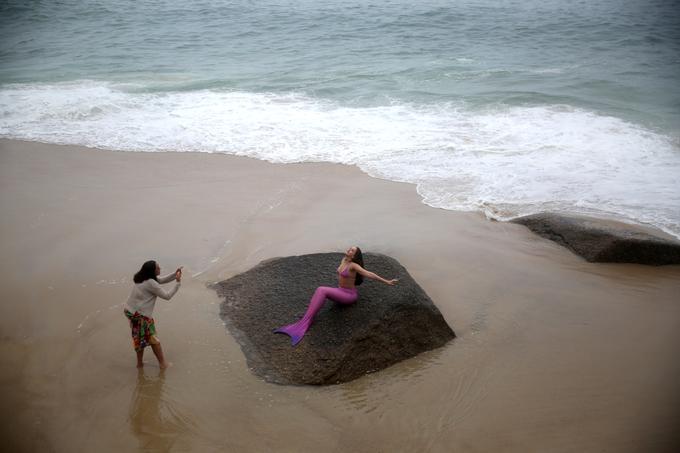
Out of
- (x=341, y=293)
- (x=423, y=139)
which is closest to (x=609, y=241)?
(x=341, y=293)

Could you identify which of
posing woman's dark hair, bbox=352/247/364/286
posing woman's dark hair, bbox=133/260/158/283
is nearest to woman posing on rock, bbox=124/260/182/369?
posing woman's dark hair, bbox=133/260/158/283

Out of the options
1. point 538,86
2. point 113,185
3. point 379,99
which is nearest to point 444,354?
point 113,185

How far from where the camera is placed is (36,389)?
572 centimetres

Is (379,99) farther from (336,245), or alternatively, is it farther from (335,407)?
(335,407)

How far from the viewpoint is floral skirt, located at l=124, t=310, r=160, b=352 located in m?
5.74

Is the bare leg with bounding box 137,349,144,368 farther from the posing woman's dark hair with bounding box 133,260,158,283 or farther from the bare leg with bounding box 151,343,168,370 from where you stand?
the posing woman's dark hair with bounding box 133,260,158,283

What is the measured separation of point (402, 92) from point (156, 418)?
13539mm

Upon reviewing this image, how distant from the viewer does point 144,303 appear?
5719mm

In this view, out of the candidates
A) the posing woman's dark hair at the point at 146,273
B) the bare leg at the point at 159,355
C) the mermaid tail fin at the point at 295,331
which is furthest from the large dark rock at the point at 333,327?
the posing woman's dark hair at the point at 146,273

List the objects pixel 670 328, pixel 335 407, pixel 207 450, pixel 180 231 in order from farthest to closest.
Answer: pixel 180 231
pixel 670 328
pixel 335 407
pixel 207 450

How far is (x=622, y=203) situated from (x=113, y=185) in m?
9.83

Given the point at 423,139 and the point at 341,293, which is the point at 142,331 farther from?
the point at 423,139

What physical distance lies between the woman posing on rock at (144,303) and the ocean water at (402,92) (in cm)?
583

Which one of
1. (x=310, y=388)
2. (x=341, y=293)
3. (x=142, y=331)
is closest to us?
(x=310, y=388)
